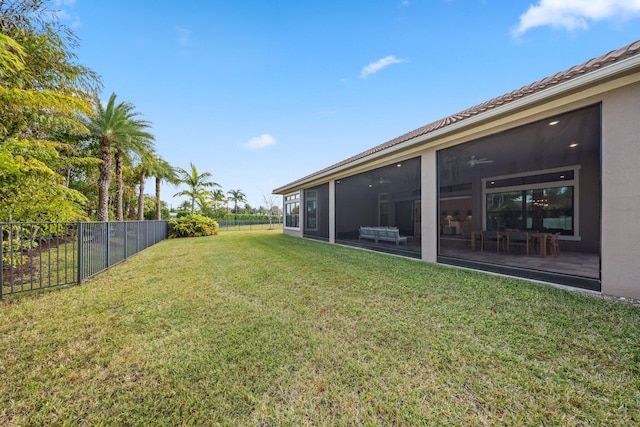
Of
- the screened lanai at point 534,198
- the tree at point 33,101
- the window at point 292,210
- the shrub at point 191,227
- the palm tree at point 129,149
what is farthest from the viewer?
the shrub at point 191,227

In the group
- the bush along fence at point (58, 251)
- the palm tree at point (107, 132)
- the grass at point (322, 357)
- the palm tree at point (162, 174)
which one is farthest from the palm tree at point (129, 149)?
the grass at point (322, 357)

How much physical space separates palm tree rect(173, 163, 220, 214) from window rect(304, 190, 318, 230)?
12.4 metres

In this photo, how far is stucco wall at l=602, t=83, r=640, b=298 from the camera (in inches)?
136

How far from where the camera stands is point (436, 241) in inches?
253

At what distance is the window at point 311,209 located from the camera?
44.2 ft

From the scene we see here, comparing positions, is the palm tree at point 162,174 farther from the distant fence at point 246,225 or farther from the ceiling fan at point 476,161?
the ceiling fan at point 476,161

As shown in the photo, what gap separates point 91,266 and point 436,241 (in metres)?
8.44

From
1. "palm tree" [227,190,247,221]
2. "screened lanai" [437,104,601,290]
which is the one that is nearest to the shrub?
"screened lanai" [437,104,601,290]

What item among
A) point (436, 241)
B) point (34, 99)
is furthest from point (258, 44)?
point (436, 241)

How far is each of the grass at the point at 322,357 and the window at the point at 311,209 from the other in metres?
9.31

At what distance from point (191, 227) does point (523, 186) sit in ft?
58.8

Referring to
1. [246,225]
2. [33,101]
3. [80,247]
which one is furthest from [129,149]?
[246,225]

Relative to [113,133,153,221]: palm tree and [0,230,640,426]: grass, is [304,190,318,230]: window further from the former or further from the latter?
[0,230,640,426]: grass

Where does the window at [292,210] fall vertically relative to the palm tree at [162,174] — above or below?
below
